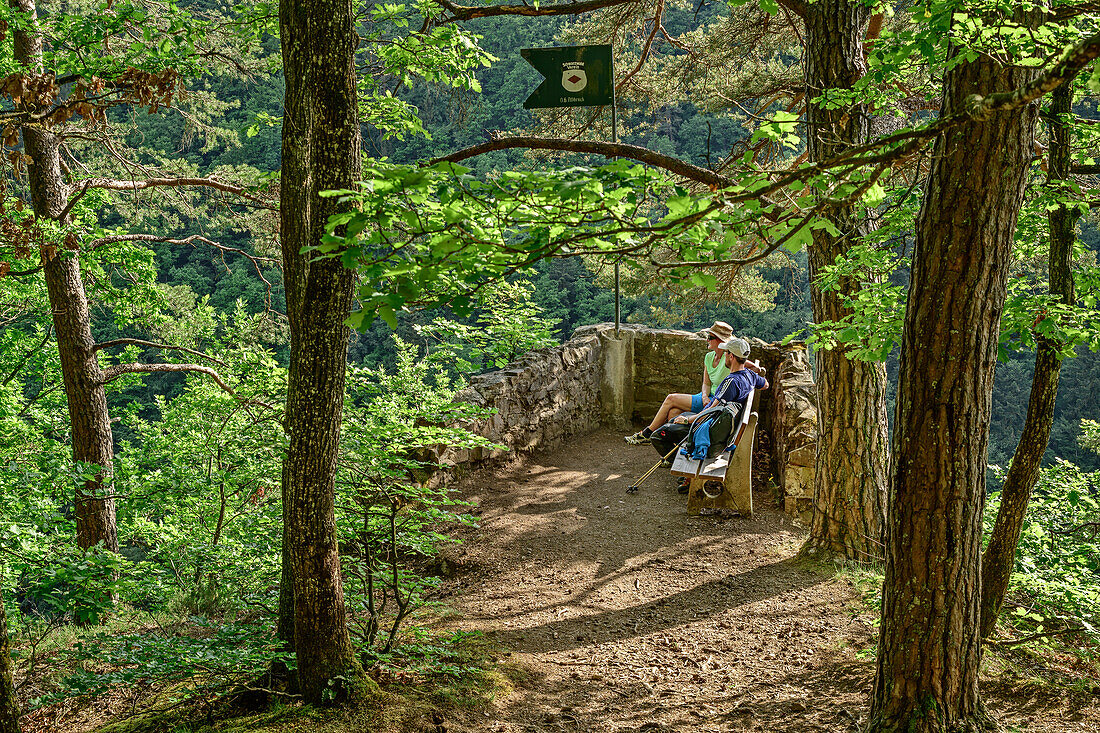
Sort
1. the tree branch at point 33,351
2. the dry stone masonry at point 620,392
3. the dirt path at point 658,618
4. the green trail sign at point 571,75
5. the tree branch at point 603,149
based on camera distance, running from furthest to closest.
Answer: the tree branch at point 33,351 → the dry stone masonry at point 620,392 → the green trail sign at point 571,75 → the tree branch at point 603,149 → the dirt path at point 658,618

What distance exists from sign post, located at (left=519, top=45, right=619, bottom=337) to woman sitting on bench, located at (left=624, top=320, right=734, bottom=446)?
7.18 ft

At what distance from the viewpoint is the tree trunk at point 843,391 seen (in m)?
4.40

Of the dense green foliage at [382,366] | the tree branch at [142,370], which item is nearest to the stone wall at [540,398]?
the dense green foliage at [382,366]

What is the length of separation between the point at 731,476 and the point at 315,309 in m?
4.24

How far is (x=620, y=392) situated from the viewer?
8922mm

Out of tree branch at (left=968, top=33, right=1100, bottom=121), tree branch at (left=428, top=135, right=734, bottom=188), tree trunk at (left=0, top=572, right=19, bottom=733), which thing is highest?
tree branch at (left=428, top=135, right=734, bottom=188)

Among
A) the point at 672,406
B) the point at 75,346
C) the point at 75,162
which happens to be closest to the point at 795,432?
the point at 672,406

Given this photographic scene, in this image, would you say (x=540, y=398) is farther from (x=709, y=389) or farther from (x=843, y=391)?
(x=843, y=391)

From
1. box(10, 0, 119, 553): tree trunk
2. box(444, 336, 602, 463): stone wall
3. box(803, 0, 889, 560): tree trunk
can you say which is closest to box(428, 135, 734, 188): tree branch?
box(803, 0, 889, 560): tree trunk

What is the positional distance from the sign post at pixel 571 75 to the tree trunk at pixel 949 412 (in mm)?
2465

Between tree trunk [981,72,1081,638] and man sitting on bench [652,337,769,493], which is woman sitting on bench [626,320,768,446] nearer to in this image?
man sitting on bench [652,337,769,493]

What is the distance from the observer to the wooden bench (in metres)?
5.85

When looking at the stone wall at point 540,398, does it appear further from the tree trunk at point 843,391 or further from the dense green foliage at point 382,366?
the tree trunk at point 843,391

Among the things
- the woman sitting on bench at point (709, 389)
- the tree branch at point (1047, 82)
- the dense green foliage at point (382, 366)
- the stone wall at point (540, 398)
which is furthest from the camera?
the stone wall at point (540, 398)
